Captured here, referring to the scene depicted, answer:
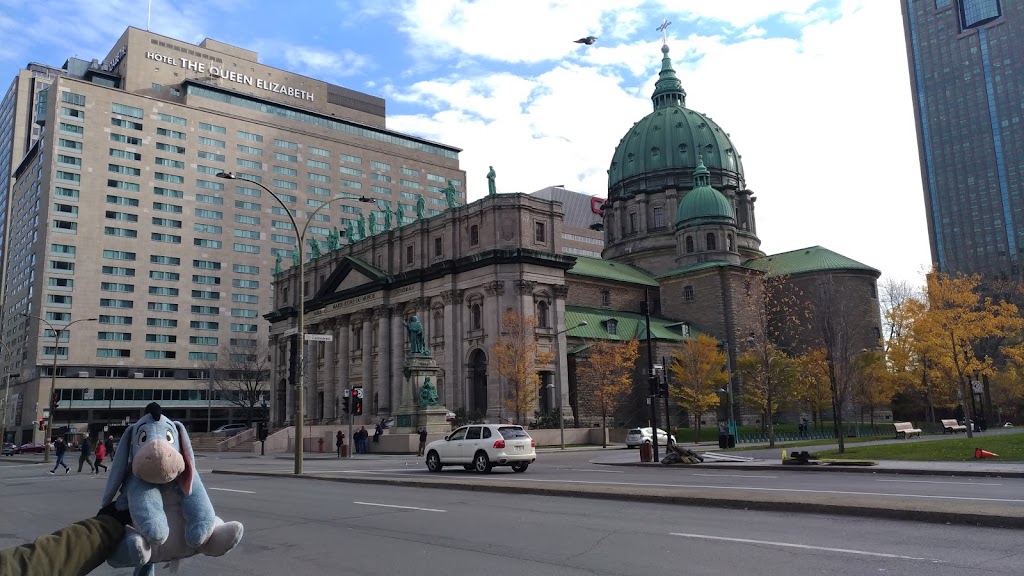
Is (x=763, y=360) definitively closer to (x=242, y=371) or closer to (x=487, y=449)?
(x=487, y=449)

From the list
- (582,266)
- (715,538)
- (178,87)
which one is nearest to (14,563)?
(715,538)

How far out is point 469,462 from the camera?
25.6 metres

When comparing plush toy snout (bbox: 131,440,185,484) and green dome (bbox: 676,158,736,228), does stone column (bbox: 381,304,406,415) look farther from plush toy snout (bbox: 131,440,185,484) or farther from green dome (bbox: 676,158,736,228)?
plush toy snout (bbox: 131,440,185,484)

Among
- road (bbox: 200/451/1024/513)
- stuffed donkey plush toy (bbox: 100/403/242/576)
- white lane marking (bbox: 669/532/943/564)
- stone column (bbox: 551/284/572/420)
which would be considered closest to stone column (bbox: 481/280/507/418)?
stone column (bbox: 551/284/572/420)

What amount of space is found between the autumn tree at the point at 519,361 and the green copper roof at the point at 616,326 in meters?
6.84

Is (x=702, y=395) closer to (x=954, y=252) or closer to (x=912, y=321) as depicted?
(x=912, y=321)

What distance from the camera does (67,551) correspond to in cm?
356

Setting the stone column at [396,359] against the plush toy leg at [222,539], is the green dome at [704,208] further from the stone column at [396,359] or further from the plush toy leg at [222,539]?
the plush toy leg at [222,539]

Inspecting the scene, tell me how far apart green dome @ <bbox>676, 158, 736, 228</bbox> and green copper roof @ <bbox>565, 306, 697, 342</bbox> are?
42.5 feet

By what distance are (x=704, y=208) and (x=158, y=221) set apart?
7392 centimetres

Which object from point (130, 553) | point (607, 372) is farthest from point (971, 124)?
point (130, 553)

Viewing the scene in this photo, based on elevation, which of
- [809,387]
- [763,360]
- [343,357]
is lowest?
[809,387]

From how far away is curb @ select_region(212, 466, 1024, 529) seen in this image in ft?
35.4

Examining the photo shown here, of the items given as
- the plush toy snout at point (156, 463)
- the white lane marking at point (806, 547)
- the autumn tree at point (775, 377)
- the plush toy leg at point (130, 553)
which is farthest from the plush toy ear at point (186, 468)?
the autumn tree at point (775, 377)
